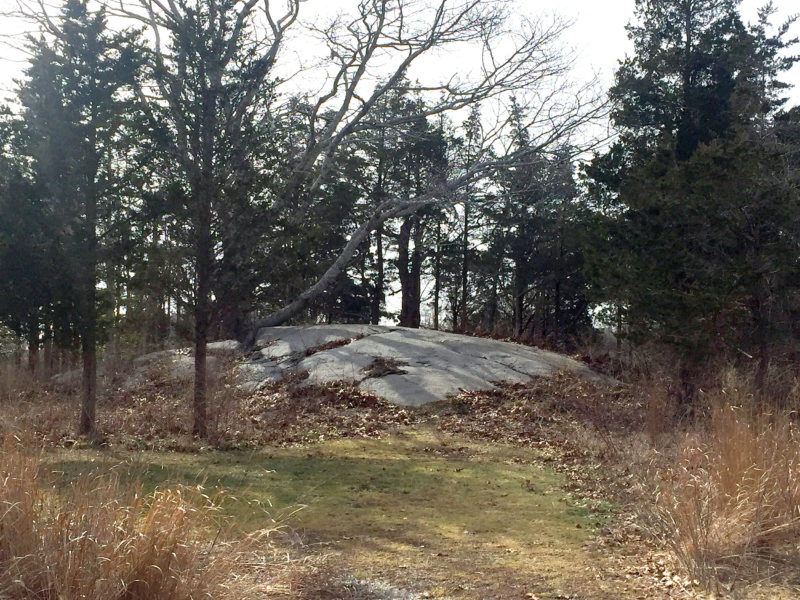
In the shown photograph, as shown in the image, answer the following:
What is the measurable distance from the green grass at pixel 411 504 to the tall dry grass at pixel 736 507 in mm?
789

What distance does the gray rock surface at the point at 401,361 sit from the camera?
51.7ft

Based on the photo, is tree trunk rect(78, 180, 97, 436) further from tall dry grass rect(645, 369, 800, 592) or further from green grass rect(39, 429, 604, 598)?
tall dry grass rect(645, 369, 800, 592)

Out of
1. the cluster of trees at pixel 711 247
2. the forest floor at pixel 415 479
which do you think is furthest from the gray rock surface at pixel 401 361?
the cluster of trees at pixel 711 247

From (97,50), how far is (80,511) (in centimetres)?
865

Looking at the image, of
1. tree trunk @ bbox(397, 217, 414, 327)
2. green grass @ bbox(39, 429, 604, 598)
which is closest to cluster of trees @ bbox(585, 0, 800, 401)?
green grass @ bbox(39, 429, 604, 598)

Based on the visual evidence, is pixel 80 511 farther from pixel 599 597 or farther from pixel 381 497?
pixel 381 497

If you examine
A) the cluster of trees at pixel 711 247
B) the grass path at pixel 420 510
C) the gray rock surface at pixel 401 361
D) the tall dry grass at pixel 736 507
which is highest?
the cluster of trees at pixel 711 247

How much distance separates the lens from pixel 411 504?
7.47 meters

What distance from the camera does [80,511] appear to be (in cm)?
428

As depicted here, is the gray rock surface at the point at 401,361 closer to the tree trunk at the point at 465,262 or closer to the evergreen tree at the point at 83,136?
the evergreen tree at the point at 83,136

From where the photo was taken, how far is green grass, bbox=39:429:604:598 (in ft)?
17.9

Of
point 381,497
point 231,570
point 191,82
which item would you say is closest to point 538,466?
point 381,497

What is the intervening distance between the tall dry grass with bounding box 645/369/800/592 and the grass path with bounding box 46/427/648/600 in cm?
61

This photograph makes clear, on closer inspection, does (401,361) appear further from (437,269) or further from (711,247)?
(437,269)
